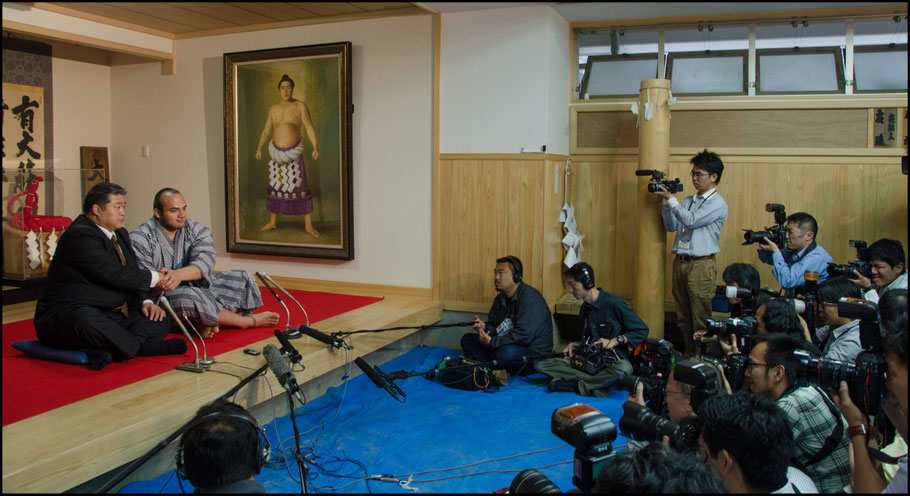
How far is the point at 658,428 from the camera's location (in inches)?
79.7

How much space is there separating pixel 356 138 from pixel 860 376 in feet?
14.7

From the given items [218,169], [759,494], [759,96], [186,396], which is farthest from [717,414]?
[218,169]

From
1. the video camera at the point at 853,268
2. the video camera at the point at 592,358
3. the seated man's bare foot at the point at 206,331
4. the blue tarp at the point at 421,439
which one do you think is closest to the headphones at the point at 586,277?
the video camera at the point at 592,358

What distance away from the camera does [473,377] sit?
4453 millimetres

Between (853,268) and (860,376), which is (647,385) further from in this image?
(853,268)

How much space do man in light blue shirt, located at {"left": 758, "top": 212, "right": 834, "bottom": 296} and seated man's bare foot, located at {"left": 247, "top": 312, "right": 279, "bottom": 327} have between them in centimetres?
313

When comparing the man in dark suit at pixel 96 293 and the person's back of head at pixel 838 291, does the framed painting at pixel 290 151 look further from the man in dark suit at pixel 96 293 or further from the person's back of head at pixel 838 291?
the person's back of head at pixel 838 291

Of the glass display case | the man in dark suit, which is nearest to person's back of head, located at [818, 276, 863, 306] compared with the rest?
the man in dark suit

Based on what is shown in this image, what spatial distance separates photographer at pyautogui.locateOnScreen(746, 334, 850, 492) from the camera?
233 cm

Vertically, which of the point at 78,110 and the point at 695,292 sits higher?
the point at 78,110

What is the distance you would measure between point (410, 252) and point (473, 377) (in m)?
1.62

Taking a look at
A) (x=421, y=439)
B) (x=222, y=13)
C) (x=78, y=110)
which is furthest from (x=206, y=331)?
(x=78, y=110)

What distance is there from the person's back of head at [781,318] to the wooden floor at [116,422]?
238 cm

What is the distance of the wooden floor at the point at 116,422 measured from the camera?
99.7 inches
